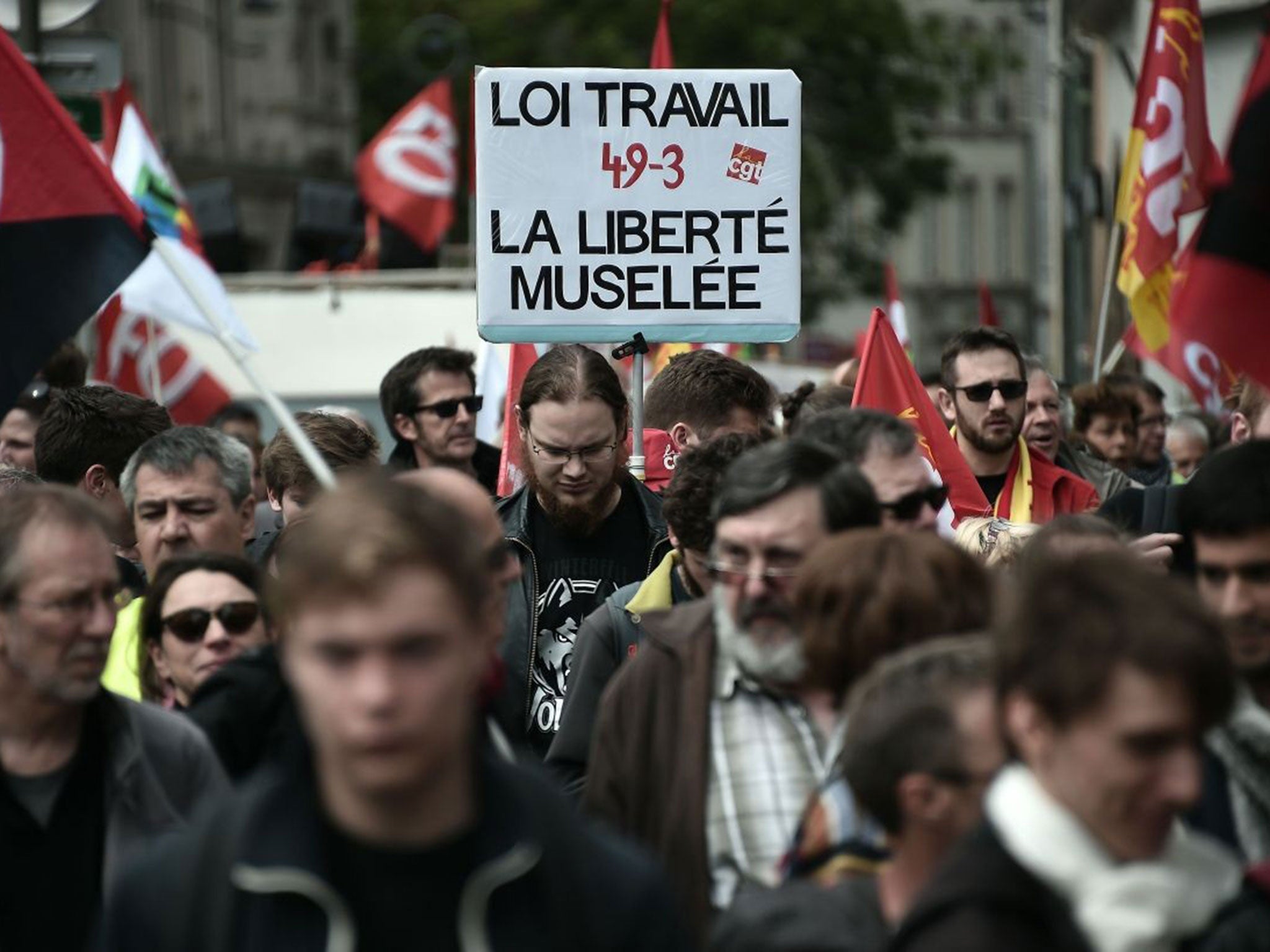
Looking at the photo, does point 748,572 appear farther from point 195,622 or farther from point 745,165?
point 745,165

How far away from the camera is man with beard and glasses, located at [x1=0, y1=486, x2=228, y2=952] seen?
15.2ft

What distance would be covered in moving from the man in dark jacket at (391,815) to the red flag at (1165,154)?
6.44m

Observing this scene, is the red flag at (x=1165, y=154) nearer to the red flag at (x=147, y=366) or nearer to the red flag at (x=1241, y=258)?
Answer: the red flag at (x=1241, y=258)

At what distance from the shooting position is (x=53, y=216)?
661 cm

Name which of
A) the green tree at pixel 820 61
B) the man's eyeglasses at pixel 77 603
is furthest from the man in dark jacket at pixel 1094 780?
the green tree at pixel 820 61

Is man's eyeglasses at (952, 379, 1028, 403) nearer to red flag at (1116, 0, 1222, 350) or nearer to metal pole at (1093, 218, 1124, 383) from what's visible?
red flag at (1116, 0, 1222, 350)

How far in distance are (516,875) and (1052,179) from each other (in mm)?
33576

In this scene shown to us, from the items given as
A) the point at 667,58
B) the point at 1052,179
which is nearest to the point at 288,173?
the point at 1052,179

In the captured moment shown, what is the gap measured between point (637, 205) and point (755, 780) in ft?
12.3

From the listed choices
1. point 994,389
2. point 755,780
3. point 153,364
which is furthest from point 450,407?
point 755,780

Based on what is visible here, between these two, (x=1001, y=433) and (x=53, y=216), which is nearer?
(x=53, y=216)

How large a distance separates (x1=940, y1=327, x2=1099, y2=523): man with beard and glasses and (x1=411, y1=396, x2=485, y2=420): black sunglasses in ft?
5.27

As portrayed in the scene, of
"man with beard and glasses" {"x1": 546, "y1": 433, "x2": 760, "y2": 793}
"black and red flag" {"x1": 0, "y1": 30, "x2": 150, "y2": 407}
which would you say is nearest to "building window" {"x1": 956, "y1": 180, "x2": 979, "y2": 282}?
"black and red flag" {"x1": 0, "y1": 30, "x2": 150, "y2": 407}

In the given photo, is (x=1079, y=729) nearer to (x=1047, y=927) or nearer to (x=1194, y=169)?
(x=1047, y=927)
